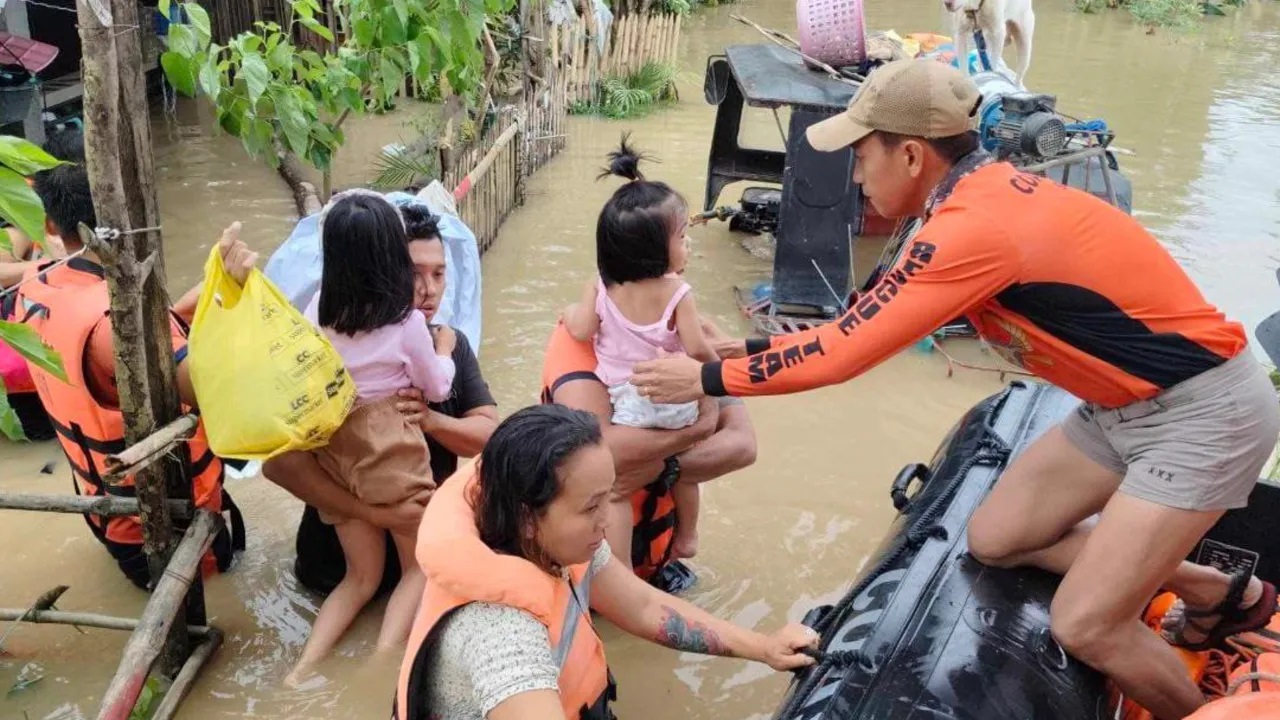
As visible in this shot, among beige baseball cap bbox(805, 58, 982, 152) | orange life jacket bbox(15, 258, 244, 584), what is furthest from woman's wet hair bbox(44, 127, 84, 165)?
beige baseball cap bbox(805, 58, 982, 152)

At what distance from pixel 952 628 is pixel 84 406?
2557 mm

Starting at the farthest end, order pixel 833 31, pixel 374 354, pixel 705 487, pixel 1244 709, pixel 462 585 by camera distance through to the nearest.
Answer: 1. pixel 833 31
2. pixel 705 487
3. pixel 374 354
4. pixel 1244 709
5. pixel 462 585

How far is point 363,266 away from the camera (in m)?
2.89

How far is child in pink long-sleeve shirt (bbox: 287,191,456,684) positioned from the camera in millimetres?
2883

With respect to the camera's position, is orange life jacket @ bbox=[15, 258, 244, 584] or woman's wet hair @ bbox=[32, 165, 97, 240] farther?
woman's wet hair @ bbox=[32, 165, 97, 240]

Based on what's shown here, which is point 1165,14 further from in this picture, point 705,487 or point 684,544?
point 684,544

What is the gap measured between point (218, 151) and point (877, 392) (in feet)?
18.9

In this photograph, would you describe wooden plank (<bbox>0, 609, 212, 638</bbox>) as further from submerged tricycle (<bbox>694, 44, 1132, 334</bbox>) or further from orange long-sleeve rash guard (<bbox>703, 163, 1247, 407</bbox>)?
submerged tricycle (<bbox>694, 44, 1132, 334</bbox>)

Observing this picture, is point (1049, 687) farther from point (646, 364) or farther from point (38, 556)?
point (38, 556)

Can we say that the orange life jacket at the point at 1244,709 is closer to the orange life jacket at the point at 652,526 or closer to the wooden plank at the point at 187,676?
the orange life jacket at the point at 652,526

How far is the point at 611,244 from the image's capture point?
3.12 meters

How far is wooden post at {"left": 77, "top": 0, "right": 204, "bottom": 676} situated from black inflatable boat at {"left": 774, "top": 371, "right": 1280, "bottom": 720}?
1815mm

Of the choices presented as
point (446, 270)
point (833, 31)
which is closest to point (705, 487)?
point (446, 270)

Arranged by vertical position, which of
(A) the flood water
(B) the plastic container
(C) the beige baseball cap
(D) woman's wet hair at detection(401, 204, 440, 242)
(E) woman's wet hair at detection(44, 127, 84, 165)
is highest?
(C) the beige baseball cap
